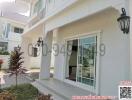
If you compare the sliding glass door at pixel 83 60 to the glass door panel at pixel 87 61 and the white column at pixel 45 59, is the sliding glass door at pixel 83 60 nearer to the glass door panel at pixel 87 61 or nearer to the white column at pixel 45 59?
the glass door panel at pixel 87 61

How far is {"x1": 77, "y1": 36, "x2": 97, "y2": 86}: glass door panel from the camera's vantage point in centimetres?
885

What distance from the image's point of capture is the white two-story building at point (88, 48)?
6715mm

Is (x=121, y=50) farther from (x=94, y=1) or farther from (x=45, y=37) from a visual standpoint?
(x=45, y=37)

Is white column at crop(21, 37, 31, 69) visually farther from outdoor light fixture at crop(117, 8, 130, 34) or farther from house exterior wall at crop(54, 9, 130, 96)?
outdoor light fixture at crop(117, 8, 130, 34)

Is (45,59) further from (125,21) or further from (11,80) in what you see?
(125,21)

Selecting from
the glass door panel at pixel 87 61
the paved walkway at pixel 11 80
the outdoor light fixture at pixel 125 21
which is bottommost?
the paved walkway at pixel 11 80

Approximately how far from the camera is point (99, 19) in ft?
27.7

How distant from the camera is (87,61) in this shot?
30.9 ft

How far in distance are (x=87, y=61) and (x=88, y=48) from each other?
72 cm

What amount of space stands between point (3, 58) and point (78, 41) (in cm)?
1541

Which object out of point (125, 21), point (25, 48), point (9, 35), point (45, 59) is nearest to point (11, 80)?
point (45, 59)

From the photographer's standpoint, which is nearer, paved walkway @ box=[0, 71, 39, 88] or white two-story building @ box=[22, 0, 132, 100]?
white two-story building @ box=[22, 0, 132, 100]

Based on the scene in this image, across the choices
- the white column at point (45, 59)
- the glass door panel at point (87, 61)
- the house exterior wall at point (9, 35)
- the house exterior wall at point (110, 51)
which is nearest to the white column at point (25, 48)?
the white column at point (45, 59)

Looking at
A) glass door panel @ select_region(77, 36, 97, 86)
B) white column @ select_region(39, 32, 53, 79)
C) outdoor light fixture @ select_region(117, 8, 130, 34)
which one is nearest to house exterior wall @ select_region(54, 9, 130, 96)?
glass door panel @ select_region(77, 36, 97, 86)
